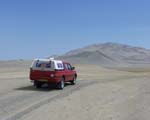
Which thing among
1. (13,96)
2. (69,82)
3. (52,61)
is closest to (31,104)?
(13,96)

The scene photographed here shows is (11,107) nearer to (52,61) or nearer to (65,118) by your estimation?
(65,118)

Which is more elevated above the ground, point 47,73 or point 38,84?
point 47,73

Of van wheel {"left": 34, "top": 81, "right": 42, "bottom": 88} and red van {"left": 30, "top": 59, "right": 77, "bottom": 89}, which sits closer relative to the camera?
red van {"left": 30, "top": 59, "right": 77, "bottom": 89}

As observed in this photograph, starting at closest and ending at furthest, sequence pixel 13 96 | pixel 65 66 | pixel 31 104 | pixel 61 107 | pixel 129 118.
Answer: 1. pixel 129 118
2. pixel 61 107
3. pixel 31 104
4. pixel 13 96
5. pixel 65 66

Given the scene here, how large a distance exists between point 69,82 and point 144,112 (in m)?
16.6

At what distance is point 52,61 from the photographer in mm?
25188

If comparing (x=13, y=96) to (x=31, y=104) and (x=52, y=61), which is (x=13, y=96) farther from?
(x=52, y=61)

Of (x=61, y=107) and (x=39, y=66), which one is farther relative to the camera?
(x=39, y=66)

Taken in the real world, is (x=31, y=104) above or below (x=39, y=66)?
below

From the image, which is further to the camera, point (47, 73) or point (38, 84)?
point (38, 84)

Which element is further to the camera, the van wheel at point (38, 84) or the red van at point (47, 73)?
the van wheel at point (38, 84)

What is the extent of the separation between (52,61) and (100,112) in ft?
36.9

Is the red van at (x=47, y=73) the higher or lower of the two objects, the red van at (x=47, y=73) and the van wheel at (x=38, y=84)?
the higher

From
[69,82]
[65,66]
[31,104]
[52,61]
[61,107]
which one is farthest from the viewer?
[69,82]
